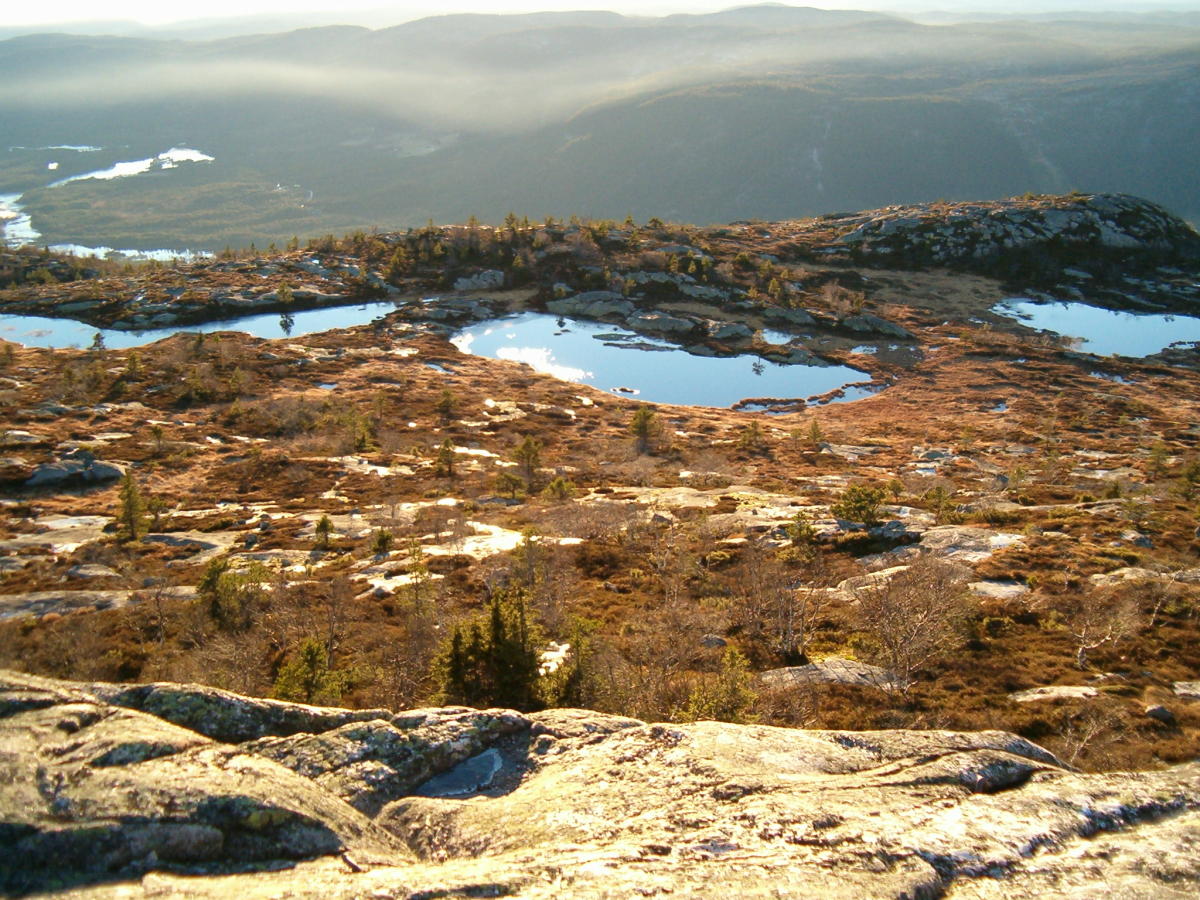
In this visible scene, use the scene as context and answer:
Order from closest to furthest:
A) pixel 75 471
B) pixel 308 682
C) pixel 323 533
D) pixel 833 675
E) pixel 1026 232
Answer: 1. pixel 308 682
2. pixel 833 675
3. pixel 323 533
4. pixel 75 471
5. pixel 1026 232

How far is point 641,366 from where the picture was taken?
76.5 meters

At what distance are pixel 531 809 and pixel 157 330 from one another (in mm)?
89265

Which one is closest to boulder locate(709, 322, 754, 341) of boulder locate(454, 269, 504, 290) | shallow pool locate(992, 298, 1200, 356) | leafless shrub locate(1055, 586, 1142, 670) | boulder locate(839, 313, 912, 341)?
boulder locate(839, 313, 912, 341)

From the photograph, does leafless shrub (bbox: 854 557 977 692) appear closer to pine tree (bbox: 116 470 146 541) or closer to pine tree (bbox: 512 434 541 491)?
pine tree (bbox: 512 434 541 491)

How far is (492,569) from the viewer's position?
96.0ft

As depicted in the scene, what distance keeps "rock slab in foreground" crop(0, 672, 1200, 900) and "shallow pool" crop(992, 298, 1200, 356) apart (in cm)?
10040

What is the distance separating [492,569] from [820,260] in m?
105

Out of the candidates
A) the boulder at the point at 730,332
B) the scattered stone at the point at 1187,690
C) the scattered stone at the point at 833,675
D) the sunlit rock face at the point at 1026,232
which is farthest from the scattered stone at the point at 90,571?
the sunlit rock face at the point at 1026,232

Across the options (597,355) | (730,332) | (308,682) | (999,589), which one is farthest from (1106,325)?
(308,682)

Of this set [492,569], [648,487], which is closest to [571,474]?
[648,487]

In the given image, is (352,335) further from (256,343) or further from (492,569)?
(492,569)

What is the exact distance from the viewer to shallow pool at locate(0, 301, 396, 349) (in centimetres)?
7475

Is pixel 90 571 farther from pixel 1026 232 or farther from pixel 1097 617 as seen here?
pixel 1026 232

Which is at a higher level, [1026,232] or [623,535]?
[1026,232]
